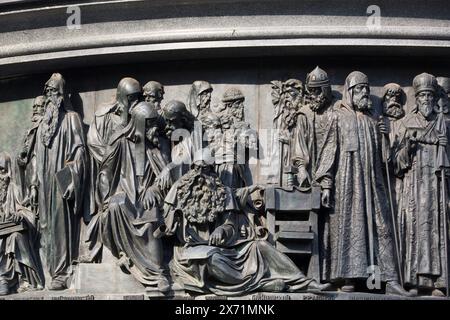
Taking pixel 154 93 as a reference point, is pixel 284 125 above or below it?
below

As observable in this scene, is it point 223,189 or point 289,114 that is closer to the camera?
point 223,189

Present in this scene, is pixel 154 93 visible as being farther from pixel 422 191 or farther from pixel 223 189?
pixel 422 191

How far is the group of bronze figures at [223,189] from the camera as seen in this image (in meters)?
25.5

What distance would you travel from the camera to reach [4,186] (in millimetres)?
26891

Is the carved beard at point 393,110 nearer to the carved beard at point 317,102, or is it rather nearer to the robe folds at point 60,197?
the carved beard at point 317,102

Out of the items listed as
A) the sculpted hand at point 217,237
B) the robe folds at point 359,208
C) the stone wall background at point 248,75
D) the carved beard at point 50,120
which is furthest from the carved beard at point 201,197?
the carved beard at point 50,120

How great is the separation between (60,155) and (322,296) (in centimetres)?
416

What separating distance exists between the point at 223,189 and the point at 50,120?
2718 mm

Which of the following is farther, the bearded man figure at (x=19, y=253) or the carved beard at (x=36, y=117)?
the carved beard at (x=36, y=117)

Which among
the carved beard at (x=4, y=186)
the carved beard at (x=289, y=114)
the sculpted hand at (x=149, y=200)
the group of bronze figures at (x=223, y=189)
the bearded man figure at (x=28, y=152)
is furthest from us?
the carved beard at (x=4, y=186)

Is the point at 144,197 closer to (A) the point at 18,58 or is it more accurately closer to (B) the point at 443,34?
(A) the point at 18,58

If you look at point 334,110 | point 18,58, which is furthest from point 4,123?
point 334,110

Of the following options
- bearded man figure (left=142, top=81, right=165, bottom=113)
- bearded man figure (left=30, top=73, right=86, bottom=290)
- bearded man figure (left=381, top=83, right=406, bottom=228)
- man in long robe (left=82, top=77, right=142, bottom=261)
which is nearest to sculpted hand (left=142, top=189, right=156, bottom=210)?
man in long robe (left=82, top=77, right=142, bottom=261)

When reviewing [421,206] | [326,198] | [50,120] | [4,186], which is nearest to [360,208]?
[326,198]
